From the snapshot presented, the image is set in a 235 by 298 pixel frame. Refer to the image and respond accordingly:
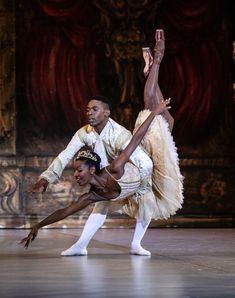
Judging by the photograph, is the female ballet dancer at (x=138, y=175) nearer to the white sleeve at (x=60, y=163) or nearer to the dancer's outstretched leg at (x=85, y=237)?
the white sleeve at (x=60, y=163)

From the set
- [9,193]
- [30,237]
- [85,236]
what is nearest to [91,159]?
[85,236]

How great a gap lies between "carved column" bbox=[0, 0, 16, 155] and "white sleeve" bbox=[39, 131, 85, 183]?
309 cm

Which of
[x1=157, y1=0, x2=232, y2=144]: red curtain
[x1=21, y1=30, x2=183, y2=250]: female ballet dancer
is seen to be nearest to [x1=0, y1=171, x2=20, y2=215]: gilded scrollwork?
[x1=157, y1=0, x2=232, y2=144]: red curtain

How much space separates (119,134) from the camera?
19.4 ft

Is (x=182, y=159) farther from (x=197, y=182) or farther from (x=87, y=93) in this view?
(x=87, y=93)

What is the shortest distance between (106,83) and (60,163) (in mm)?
3388

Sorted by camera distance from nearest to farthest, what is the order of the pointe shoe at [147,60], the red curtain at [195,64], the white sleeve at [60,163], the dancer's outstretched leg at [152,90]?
the white sleeve at [60,163] → the dancer's outstretched leg at [152,90] → the pointe shoe at [147,60] → the red curtain at [195,64]

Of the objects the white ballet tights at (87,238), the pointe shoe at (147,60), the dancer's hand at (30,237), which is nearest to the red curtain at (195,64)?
the pointe shoe at (147,60)

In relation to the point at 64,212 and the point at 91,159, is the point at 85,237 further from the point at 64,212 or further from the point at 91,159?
the point at 91,159

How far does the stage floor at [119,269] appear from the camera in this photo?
405 cm

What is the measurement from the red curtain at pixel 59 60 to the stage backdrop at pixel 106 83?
10mm

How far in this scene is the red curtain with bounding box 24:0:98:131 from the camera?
29.5ft

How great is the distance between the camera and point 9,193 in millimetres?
8945

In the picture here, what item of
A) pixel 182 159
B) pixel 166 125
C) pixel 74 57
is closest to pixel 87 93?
pixel 74 57
